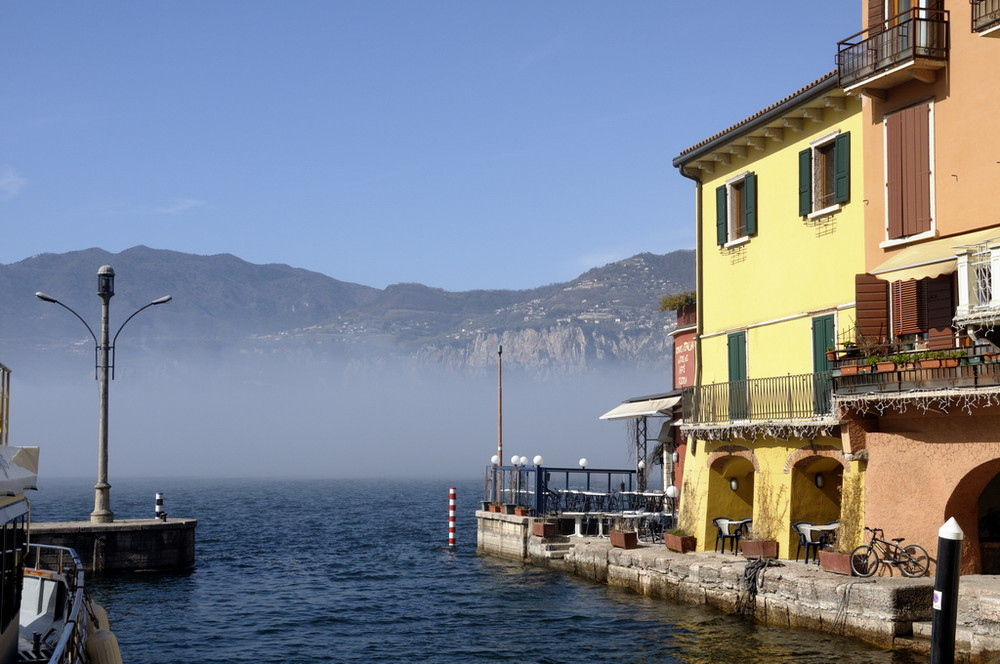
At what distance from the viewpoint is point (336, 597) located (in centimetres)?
2980

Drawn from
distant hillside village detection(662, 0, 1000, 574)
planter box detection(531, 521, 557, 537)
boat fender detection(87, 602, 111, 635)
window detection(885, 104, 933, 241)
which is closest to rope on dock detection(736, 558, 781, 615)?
distant hillside village detection(662, 0, 1000, 574)

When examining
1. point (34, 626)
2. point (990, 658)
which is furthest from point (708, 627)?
point (34, 626)

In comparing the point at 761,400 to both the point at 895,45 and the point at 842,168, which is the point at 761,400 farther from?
the point at 895,45

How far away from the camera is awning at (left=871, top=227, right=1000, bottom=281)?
62.1 ft

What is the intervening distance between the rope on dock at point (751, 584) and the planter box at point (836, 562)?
1.33 metres

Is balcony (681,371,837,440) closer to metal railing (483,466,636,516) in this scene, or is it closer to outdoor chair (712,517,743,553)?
outdoor chair (712,517,743,553)

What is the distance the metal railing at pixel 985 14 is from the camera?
1823cm

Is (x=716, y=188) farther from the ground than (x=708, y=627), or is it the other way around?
(x=716, y=188)

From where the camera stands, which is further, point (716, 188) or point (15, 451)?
point (716, 188)

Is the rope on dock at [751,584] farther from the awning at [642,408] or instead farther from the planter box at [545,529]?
the planter box at [545,529]

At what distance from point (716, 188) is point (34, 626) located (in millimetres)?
19312

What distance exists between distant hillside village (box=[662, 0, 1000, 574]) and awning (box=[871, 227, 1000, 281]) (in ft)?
0.15

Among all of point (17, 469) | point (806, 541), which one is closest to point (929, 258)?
point (806, 541)

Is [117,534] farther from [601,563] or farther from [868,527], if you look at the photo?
[868,527]
